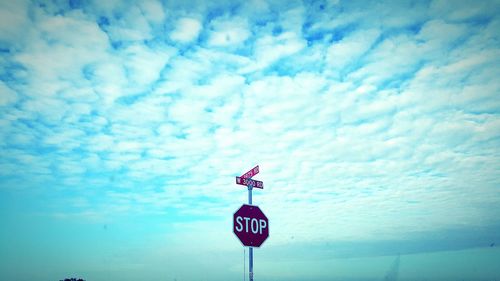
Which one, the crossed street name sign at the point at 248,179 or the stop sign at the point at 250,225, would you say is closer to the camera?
the stop sign at the point at 250,225

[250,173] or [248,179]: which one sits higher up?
[250,173]

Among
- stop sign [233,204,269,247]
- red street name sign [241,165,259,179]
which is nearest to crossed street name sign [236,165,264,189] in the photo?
red street name sign [241,165,259,179]

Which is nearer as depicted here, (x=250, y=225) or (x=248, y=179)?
(x=250, y=225)

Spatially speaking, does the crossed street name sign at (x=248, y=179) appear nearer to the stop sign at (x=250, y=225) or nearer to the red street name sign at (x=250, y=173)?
the red street name sign at (x=250, y=173)

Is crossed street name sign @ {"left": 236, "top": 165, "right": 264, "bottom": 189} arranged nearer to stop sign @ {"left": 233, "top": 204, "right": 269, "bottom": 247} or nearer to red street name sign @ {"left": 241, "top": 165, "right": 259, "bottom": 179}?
red street name sign @ {"left": 241, "top": 165, "right": 259, "bottom": 179}

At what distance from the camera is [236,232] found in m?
6.66

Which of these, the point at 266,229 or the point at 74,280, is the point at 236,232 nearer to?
the point at 266,229

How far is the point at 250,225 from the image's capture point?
6.89 meters

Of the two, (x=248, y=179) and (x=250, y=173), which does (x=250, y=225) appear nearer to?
(x=248, y=179)

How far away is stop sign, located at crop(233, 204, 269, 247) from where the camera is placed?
6710mm

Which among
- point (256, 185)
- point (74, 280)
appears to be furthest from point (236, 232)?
point (74, 280)

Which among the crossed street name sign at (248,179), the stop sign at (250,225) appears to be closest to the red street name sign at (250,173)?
the crossed street name sign at (248,179)

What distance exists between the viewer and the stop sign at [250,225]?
6710 millimetres

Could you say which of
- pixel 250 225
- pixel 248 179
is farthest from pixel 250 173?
pixel 250 225
